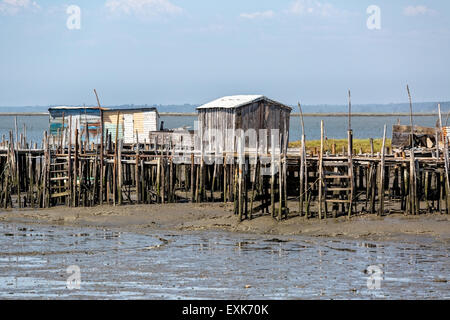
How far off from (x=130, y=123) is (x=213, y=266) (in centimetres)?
2533

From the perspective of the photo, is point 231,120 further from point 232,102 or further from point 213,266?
point 213,266

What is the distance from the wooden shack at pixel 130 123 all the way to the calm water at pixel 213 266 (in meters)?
18.6

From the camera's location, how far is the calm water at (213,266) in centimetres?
1669

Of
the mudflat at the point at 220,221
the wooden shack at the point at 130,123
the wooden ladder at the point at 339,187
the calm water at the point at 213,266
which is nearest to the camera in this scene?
the calm water at the point at 213,266

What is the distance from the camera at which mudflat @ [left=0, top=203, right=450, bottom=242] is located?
2384 cm

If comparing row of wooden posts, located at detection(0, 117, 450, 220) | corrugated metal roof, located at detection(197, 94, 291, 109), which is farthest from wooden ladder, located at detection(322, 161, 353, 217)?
corrugated metal roof, located at detection(197, 94, 291, 109)

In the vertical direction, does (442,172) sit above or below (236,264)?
above

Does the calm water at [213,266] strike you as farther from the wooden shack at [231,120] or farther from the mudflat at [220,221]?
the wooden shack at [231,120]

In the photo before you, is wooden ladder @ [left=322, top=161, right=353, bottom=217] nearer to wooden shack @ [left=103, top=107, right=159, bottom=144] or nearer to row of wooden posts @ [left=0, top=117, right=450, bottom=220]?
row of wooden posts @ [left=0, top=117, right=450, bottom=220]

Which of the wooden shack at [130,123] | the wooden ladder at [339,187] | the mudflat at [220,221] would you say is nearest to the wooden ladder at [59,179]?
the mudflat at [220,221]

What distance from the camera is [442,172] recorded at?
2572 cm
